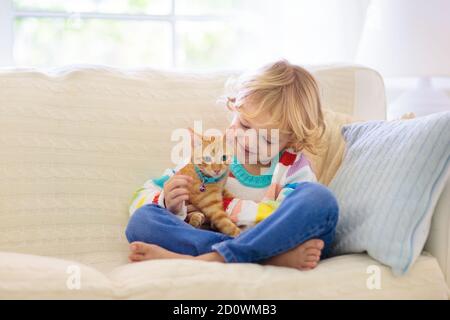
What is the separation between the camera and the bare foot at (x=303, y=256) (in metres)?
1.35

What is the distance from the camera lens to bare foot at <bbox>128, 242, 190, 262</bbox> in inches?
57.7

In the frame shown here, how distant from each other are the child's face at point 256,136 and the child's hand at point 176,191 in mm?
170

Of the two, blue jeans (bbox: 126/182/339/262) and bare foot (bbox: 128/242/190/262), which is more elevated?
blue jeans (bbox: 126/182/339/262)

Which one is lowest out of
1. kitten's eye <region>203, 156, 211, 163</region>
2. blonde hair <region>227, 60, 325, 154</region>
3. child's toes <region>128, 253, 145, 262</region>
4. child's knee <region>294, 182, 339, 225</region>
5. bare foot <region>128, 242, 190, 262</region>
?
child's toes <region>128, 253, 145, 262</region>

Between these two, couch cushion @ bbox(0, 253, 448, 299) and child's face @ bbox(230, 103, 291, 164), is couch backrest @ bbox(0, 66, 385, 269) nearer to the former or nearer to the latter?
child's face @ bbox(230, 103, 291, 164)

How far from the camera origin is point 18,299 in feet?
4.04

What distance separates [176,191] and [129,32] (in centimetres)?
107

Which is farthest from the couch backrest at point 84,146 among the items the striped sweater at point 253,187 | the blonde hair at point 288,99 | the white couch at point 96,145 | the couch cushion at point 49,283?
the couch cushion at point 49,283

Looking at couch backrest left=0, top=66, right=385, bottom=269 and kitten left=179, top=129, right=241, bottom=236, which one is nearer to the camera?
kitten left=179, top=129, right=241, bottom=236

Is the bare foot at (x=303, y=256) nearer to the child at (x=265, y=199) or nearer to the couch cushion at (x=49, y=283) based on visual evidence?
the child at (x=265, y=199)

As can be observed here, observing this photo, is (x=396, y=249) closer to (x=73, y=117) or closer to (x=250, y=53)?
(x=73, y=117)

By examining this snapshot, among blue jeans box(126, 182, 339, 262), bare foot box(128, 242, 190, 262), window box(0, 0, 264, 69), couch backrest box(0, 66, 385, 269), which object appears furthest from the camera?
window box(0, 0, 264, 69)

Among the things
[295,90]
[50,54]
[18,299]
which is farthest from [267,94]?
[50,54]

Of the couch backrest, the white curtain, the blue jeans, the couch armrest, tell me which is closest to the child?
the blue jeans
